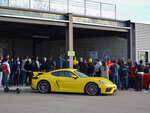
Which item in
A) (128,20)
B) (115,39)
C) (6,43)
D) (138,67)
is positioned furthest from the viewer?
(6,43)

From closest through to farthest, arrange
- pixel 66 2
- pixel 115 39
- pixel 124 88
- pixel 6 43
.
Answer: pixel 124 88 → pixel 66 2 → pixel 115 39 → pixel 6 43

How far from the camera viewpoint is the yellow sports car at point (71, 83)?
13203 mm

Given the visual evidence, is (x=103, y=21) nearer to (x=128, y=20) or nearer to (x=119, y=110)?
(x=128, y=20)

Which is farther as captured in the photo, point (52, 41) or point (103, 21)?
point (52, 41)

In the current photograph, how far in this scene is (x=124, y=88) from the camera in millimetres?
16859

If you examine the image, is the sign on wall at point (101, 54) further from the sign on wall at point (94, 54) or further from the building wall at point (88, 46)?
the building wall at point (88, 46)

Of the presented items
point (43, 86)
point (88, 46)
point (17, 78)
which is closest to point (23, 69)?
point (17, 78)

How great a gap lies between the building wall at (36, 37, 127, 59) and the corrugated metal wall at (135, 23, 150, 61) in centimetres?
164

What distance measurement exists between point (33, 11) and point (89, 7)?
562cm

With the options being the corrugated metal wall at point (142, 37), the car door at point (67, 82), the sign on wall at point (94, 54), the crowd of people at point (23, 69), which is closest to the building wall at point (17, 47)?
the sign on wall at point (94, 54)

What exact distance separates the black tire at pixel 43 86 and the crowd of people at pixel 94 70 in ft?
6.77

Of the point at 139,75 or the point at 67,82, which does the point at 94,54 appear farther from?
the point at 67,82

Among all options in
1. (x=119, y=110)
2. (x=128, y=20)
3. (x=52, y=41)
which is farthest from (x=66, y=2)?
(x=119, y=110)

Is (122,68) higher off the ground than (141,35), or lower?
lower
